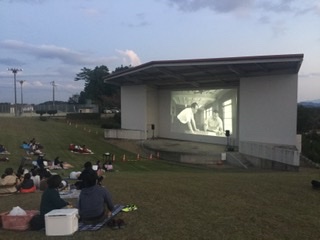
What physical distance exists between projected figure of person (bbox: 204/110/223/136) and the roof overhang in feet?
9.47

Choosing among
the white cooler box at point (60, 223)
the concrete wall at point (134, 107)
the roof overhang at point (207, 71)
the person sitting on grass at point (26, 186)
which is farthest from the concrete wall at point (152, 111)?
the white cooler box at point (60, 223)

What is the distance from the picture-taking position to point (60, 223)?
6777 millimetres

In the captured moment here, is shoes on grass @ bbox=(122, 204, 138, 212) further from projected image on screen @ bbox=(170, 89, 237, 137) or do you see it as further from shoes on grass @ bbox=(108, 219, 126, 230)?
projected image on screen @ bbox=(170, 89, 237, 137)

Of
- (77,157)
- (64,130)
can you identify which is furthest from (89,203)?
(64,130)

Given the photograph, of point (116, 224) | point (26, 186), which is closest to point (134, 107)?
point (26, 186)

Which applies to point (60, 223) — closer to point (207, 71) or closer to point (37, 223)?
point (37, 223)

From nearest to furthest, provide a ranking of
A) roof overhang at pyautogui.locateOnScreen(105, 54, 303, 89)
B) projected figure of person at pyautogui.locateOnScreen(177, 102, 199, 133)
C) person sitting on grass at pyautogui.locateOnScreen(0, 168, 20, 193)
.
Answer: person sitting on grass at pyautogui.locateOnScreen(0, 168, 20, 193) < roof overhang at pyautogui.locateOnScreen(105, 54, 303, 89) < projected figure of person at pyautogui.locateOnScreen(177, 102, 199, 133)

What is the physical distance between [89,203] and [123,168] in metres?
17.5

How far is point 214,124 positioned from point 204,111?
1751 millimetres

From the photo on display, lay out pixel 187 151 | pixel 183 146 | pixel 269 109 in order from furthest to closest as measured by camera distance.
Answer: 1. pixel 183 146
2. pixel 187 151
3. pixel 269 109

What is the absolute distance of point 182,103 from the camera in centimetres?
3878

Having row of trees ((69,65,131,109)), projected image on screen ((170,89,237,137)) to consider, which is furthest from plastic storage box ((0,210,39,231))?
row of trees ((69,65,131,109))

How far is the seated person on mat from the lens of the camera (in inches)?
289

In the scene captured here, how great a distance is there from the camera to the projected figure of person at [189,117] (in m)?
37.2
